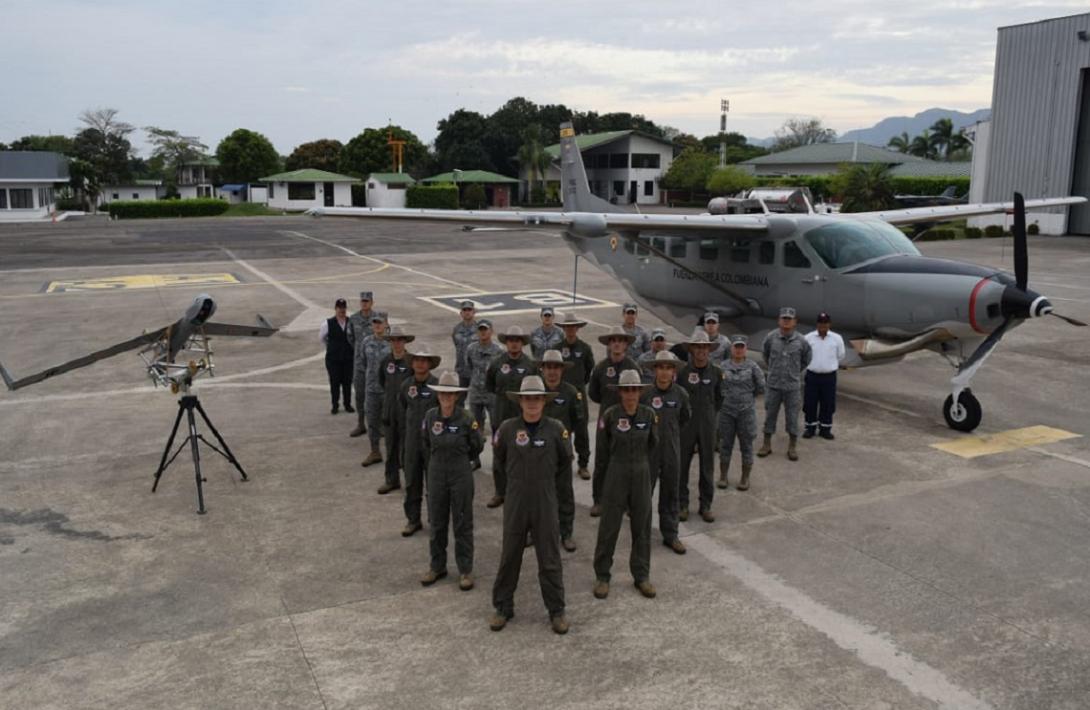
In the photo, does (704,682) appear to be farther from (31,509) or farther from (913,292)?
(913,292)

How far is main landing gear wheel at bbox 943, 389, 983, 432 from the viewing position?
36.0 ft

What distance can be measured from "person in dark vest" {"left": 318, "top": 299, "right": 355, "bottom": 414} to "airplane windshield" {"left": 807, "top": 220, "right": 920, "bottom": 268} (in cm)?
712

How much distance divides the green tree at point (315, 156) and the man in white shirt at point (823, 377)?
93.5 metres

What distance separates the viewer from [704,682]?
554 centimetres

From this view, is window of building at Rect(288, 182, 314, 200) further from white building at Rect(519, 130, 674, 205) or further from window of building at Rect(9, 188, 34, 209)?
white building at Rect(519, 130, 674, 205)

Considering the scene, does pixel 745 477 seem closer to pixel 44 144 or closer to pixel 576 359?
pixel 576 359

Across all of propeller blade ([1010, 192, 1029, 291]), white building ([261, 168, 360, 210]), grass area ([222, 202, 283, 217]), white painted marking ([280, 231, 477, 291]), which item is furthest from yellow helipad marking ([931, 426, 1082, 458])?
white building ([261, 168, 360, 210])

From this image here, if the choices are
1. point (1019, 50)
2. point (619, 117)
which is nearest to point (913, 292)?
point (1019, 50)

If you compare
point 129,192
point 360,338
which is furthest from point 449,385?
point 129,192

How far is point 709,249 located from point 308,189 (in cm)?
6834

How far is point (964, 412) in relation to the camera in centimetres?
1102

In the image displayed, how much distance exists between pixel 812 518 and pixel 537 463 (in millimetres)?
3579

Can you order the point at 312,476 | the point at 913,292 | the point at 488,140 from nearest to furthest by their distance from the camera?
the point at 312,476
the point at 913,292
the point at 488,140

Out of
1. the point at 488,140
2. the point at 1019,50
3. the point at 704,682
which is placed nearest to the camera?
the point at 704,682
